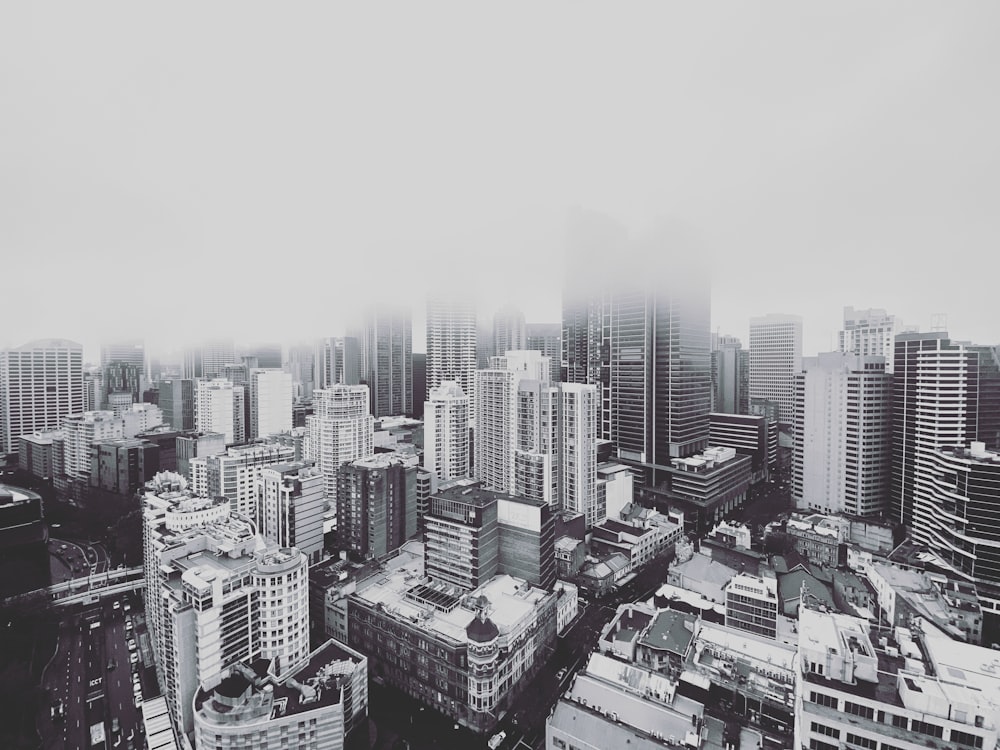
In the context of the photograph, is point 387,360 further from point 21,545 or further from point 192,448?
point 21,545

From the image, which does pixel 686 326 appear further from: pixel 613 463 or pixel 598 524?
pixel 598 524

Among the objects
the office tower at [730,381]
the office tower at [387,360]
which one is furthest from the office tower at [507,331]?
the office tower at [730,381]

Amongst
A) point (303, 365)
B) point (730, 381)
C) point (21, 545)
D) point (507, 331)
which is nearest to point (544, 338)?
point (507, 331)

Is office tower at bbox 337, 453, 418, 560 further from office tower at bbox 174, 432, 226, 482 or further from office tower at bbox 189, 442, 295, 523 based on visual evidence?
office tower at bbox 174, 432, 226, 482

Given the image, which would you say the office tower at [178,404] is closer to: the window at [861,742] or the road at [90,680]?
the road at [90,680]

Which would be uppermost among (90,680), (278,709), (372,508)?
(372,508)
